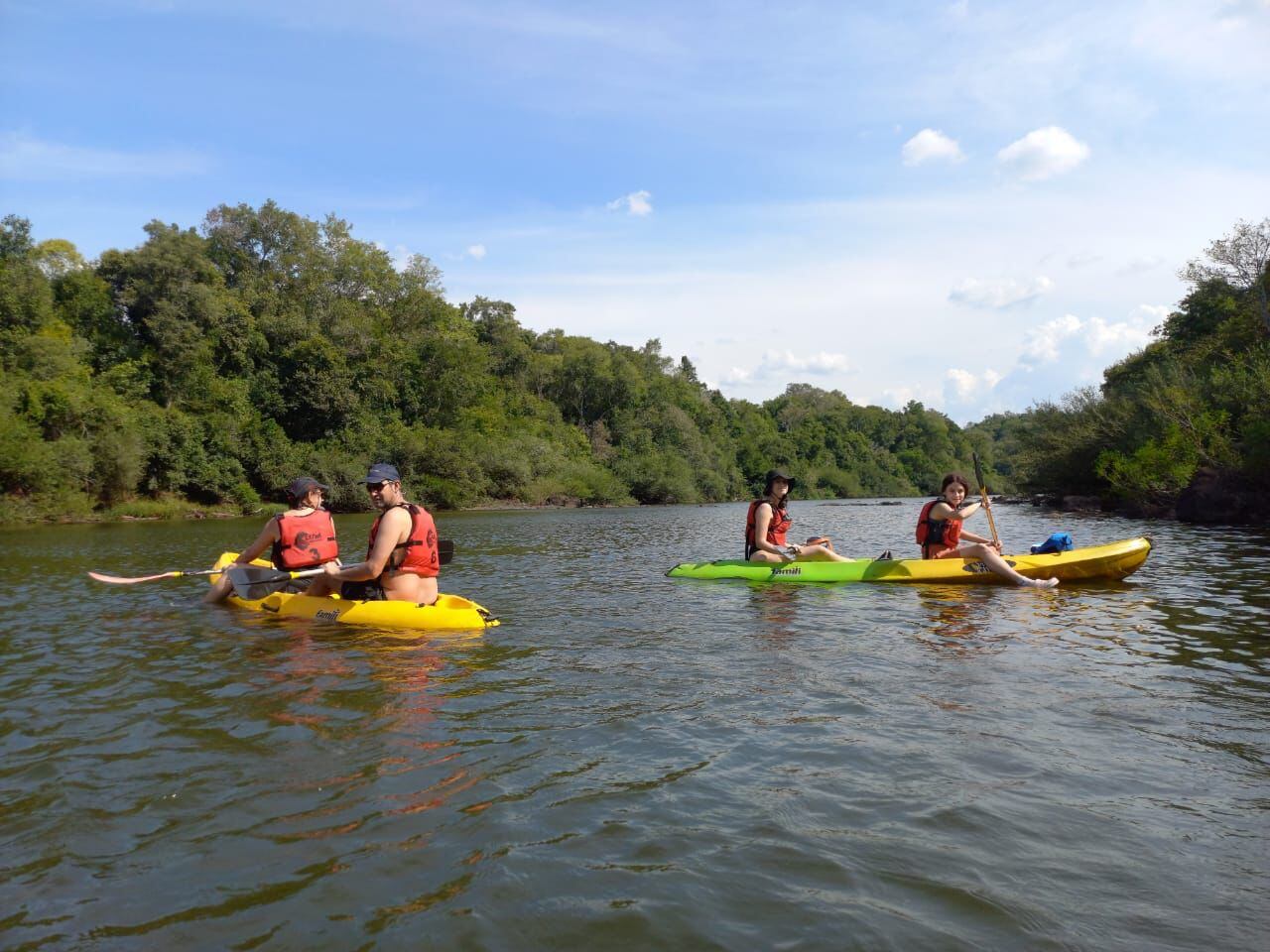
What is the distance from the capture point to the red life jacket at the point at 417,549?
778 centimetres

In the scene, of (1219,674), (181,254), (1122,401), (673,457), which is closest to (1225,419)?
(1122,401)

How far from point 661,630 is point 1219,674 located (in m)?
4.46

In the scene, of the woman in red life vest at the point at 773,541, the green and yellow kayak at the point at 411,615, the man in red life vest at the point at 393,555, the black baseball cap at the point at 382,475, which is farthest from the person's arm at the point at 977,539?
the black baseball cap at the point at 382,475

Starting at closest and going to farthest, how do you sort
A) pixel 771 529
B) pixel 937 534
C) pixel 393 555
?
pixel 393 555, pixel 937 534, pixel 771 529

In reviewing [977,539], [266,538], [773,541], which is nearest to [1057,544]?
[977,539]

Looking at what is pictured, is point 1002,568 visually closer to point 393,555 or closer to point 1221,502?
point 393,555

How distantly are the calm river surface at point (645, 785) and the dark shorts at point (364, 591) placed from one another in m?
0.41

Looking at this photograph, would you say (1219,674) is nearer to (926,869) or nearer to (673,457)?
(926,869)

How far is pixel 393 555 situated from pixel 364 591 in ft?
1.92

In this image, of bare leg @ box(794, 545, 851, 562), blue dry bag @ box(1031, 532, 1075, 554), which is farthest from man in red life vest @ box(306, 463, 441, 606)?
blue dry bag @ box(1031, 532, 1075, 554)

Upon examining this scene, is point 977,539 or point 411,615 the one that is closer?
point 411,615

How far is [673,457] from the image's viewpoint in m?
64.0

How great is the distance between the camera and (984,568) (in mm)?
10391

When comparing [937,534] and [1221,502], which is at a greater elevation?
[1221,502]
